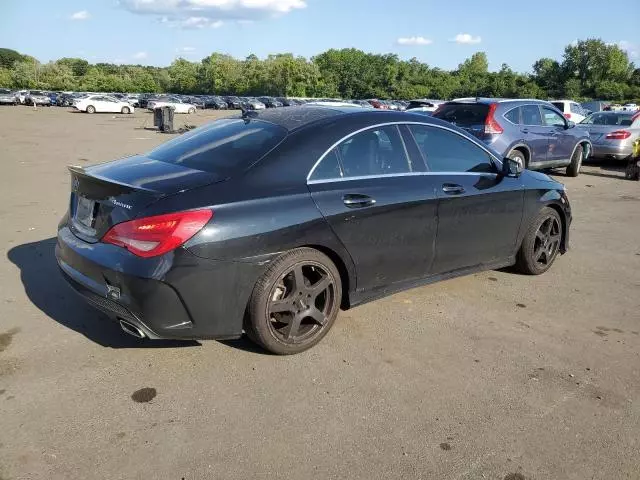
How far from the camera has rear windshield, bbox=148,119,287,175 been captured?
3645mm

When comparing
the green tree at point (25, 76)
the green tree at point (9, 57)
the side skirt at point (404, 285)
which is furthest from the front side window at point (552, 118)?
the green tree at point (9, 57)

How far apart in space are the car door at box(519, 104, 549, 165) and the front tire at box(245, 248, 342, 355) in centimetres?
847

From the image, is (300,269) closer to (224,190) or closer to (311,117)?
(224,190)

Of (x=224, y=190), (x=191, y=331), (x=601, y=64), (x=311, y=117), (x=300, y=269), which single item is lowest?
(x=191, y=331)

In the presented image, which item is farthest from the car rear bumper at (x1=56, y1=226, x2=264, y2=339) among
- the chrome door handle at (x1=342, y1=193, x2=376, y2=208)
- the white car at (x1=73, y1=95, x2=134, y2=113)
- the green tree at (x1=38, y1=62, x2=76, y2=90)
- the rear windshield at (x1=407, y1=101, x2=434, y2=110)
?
the green tree at (x1=38, y1=62, x2=76, y2=90)

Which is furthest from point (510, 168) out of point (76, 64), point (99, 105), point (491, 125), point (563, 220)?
point (76, 64)

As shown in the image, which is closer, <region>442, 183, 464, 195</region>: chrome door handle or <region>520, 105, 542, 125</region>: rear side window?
<region>442, 183, 464, 195</region>: chrome door handle

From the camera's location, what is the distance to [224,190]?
10.9 ft

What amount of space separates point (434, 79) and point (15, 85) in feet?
281

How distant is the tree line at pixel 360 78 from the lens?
8509 cm

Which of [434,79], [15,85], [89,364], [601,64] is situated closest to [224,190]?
[89,364]

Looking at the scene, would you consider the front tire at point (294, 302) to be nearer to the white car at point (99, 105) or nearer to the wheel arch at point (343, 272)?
the wheel arch at point (343, 272)

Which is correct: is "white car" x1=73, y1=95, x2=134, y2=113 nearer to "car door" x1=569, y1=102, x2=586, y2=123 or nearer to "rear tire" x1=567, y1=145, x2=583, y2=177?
"car door" x1=569, y1=102, x2=586, y2=123

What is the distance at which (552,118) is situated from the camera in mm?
11906
